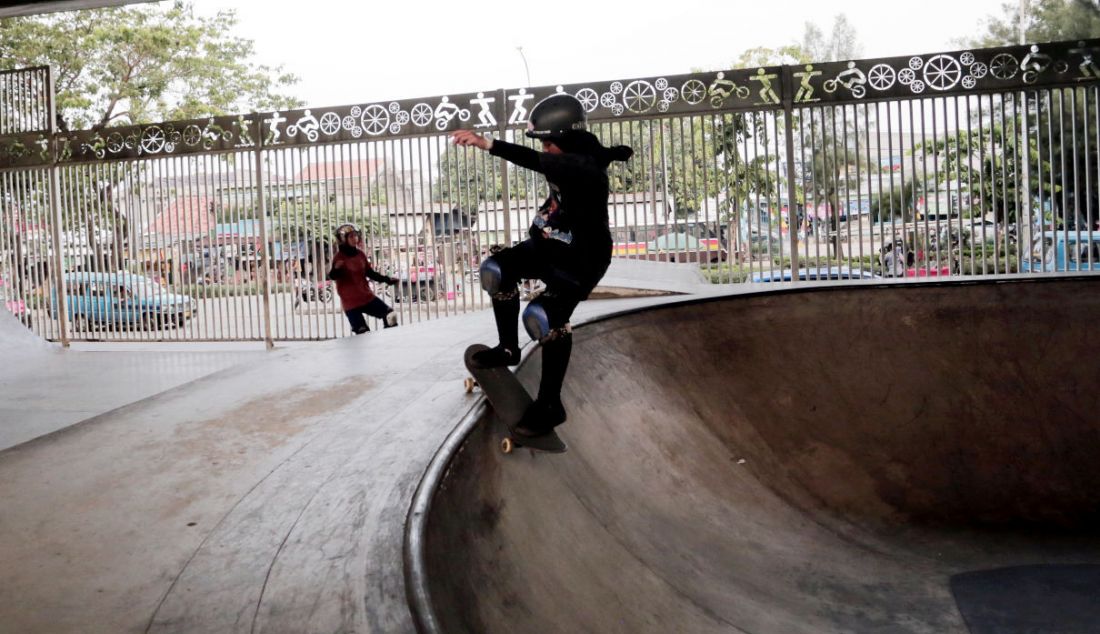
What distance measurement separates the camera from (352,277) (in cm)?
903

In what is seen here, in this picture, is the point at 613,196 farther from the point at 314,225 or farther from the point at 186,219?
the point at 186,219

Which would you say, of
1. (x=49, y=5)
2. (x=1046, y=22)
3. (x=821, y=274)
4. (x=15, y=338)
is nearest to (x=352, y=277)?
(x=49, y=5)

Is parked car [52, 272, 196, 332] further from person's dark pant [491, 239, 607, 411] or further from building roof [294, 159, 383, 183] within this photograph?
person's dark pant [491, 239, 607, 411]

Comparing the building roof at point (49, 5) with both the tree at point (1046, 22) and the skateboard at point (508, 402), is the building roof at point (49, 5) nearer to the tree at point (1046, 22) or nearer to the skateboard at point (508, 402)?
the skateboard at point (508, 402)

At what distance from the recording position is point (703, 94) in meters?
9.91

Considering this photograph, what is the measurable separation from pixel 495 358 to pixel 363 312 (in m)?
5.80

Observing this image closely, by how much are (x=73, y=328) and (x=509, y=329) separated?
1174 cm

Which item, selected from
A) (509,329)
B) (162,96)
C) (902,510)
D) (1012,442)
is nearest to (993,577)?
(902,510)

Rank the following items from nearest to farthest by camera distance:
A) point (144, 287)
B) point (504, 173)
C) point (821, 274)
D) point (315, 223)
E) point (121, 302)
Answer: point (821, 274) → point (504, 173) → point (315, 223) → point (144, 287) → point (121, 302)

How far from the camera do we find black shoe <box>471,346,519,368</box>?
3.72 meters

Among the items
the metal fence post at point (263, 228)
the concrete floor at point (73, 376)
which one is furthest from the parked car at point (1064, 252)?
the metal fence post at point (263, 228)

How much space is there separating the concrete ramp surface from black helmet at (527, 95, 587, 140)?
1257 millimetres

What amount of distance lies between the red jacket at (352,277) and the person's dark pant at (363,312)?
0.05 meters

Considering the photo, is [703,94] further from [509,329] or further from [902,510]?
[509,329]
